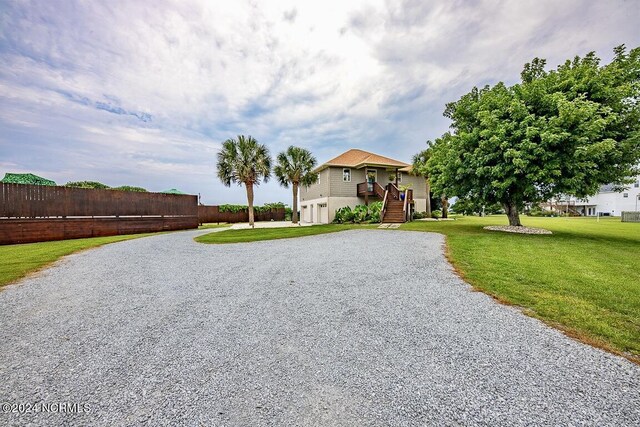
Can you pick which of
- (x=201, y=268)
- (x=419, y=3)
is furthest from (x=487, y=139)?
(x=201, y=268)

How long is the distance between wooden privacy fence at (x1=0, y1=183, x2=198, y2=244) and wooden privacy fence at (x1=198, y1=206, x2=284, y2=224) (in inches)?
473

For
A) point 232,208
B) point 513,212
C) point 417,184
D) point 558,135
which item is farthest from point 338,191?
point 558,135

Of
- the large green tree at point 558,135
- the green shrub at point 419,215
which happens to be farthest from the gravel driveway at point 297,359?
the green shrub at point 419,215

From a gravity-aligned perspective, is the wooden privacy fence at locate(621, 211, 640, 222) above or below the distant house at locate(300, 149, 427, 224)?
below

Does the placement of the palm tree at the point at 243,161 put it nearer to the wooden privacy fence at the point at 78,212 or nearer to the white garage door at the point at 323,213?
the wooden privacy fence at the point at 78,212

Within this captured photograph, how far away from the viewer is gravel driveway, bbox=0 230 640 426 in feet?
6.49

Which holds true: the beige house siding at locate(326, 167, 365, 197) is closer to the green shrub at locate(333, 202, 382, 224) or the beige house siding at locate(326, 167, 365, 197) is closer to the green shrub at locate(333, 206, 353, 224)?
the green shrub at locate(333, 206, 353, 224)

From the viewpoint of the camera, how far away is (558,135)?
10.2 m

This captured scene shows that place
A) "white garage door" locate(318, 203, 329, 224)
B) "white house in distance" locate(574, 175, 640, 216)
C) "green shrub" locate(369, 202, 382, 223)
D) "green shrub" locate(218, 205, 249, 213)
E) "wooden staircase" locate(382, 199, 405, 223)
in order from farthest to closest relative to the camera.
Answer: "white house in distance" locate(574, 175, 640, 216) < "green shrub" locate(218, 205, 249, 213) < "white garage door" locate(318, 203, 329, 224) < "green shrub" locate(369, 202, 382, 223) < "wooden staircase" locate(382, 199, 405, 223)

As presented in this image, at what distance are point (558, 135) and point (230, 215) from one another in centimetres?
3163

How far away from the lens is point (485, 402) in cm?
207

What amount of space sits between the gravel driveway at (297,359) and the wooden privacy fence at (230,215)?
27655 mm

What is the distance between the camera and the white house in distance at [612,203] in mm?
40531

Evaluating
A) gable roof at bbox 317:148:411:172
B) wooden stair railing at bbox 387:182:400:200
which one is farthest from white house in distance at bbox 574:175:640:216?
gable roof at bbox 317:148:411:172
